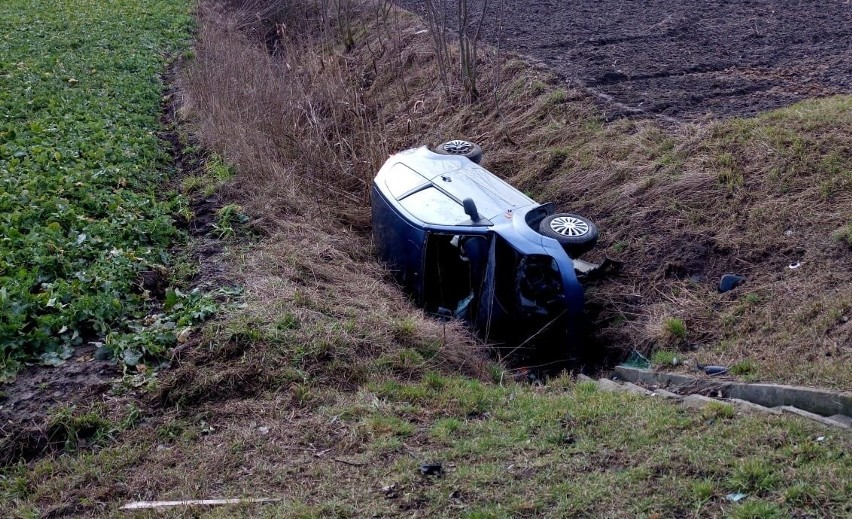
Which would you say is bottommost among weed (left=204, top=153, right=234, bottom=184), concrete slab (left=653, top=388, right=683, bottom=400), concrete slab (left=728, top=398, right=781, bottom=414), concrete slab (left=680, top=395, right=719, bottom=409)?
concrete slab (left=653, top=388, right=683, bottom=400)

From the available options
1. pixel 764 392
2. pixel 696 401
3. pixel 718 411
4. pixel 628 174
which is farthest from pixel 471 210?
pixel 718 411

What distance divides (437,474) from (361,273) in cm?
446

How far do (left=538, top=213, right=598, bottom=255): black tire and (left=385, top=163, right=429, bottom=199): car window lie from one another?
155 cm

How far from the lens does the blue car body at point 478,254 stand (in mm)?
7980

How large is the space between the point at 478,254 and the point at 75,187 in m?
4.82

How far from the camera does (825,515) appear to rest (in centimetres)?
408

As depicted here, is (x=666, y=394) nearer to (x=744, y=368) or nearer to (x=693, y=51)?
(x=744, y=368)

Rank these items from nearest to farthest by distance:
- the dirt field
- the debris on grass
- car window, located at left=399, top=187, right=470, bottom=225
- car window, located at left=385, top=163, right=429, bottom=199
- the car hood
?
the debris on grass
car window, located at left=399, top=187, right=470, bottom=225
the car hood
car window, located at left=385, top=163, right=429, bottom=199
the dirt field

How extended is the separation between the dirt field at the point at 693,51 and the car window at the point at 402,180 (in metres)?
3.89

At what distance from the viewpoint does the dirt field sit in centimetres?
1175

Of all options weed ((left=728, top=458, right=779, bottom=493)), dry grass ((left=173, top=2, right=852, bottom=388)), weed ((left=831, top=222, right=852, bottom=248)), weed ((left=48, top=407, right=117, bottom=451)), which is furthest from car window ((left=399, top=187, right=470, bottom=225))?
weed ((left=728, top=458, right=779, bottom=493))

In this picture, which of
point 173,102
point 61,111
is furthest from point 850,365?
point 173,102

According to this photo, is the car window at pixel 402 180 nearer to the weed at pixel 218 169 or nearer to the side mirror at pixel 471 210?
the side mirror at pixel 471 210

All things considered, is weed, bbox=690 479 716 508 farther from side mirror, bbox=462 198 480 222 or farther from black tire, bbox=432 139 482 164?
black tire, bbox=432 139 482 164
